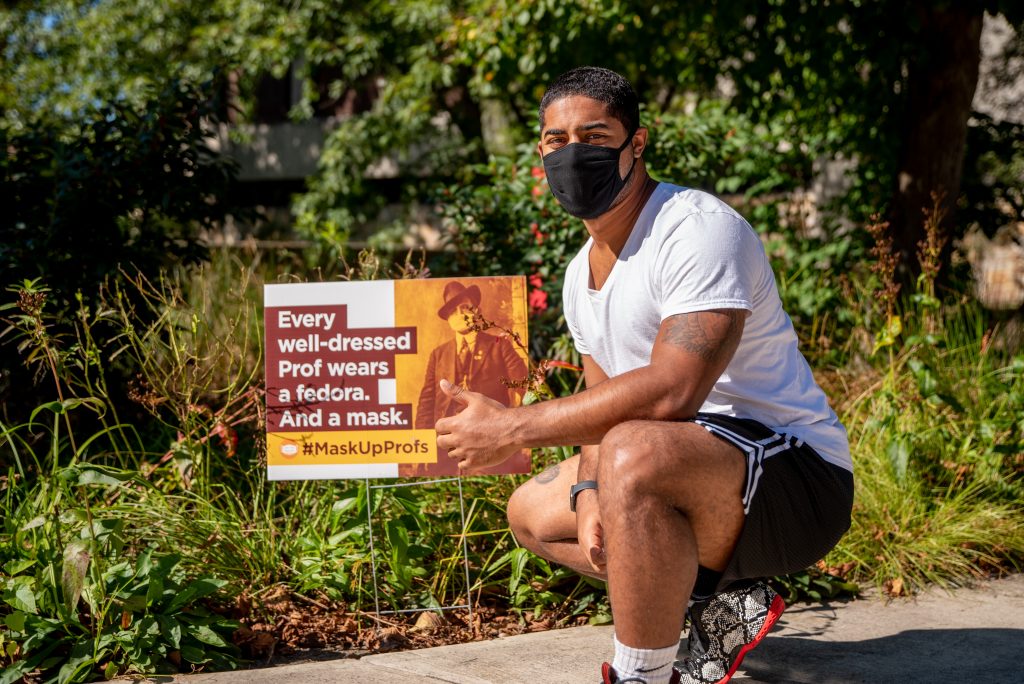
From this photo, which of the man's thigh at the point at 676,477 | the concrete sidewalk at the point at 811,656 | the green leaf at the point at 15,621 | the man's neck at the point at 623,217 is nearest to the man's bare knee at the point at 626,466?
the man's thigh at the point at 676,477

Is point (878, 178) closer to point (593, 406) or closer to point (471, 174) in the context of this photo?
point (471, 174)

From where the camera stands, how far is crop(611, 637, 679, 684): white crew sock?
235 centimetres

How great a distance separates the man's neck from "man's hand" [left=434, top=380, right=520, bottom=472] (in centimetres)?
57

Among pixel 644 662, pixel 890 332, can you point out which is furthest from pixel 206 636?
pixel 890 332

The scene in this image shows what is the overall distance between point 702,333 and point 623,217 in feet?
1.81

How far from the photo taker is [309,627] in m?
3.41

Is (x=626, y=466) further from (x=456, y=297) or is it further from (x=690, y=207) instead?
(x=456, y=297)

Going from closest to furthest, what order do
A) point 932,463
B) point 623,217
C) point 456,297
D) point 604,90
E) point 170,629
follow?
point 604,90 → point 623,217 → point 170,629 → point 456,297 → point 932,463

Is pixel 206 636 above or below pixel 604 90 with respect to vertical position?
below

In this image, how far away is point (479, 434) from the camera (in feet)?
8.62

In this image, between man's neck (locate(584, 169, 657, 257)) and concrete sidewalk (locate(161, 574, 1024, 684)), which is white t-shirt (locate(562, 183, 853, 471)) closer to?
man's neck (locate(584, 169, 657, 257))

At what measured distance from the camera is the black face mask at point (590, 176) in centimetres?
277

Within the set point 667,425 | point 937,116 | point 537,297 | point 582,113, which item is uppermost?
point 937,116

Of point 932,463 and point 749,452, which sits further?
point 932,463
